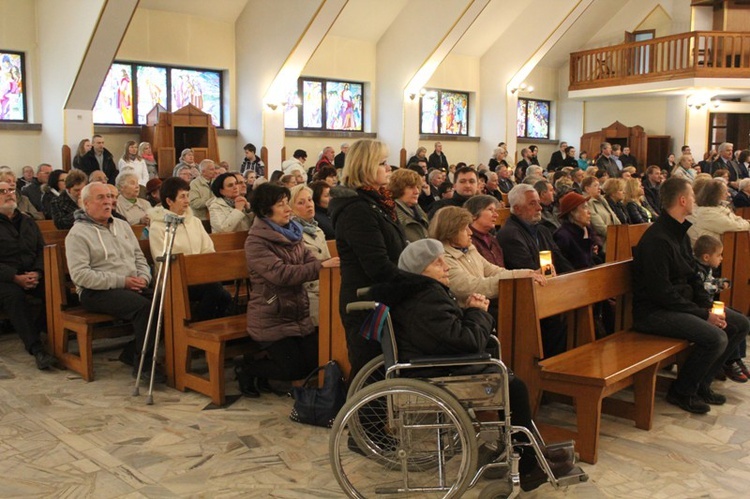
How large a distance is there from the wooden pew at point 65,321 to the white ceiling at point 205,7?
895 cm

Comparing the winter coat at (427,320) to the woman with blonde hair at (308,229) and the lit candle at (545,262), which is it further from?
the woman with blonde hair at (308,229)

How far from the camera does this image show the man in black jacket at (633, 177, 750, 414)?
4352 mm

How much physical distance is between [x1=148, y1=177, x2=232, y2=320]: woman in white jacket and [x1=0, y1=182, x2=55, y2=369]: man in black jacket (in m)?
0.96

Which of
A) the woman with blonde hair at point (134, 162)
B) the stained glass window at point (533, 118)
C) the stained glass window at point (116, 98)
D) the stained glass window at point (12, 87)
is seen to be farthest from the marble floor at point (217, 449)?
the stained glass window at point (533, 118)

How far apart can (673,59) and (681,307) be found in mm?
14996

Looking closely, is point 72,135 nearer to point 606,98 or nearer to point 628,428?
point 628,428

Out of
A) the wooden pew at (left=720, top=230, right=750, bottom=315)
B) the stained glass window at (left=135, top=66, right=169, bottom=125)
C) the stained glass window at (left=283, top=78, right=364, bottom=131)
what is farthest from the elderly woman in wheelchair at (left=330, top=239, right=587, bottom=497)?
the stained glass window at (left=283, top=78, right=364, bottom=131)

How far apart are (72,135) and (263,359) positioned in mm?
8241

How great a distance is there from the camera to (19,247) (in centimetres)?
551

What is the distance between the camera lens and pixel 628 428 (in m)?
4.11

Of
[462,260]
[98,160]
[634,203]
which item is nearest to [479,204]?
Result: [462,260]

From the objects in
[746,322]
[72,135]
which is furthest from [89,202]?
[72,135]

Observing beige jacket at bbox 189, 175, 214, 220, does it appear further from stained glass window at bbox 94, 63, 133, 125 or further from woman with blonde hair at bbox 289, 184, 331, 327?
stained glass window at bbox 94, 63, 133, 125

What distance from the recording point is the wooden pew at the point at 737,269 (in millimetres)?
6371
